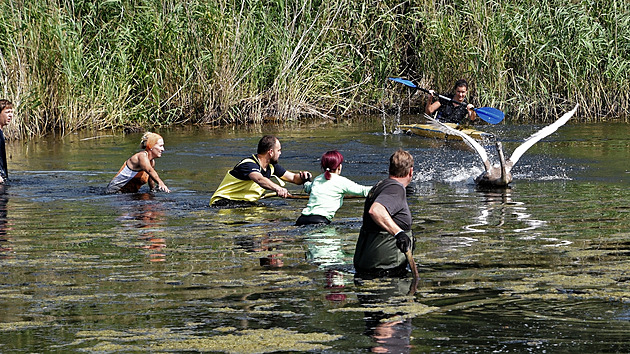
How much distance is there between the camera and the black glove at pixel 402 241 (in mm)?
6781

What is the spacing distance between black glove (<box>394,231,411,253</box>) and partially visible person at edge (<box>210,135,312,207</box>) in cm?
362

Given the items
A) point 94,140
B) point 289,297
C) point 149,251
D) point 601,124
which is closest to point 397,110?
point 601,124

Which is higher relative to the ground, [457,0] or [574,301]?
[457,0]

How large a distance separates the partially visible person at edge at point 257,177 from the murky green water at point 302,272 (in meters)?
0.29

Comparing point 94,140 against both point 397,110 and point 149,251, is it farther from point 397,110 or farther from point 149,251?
point 149,251

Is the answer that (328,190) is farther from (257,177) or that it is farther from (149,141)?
(149,141)

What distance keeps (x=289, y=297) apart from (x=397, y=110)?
16.6 metres

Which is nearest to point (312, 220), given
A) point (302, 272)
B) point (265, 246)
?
point (265, 246)

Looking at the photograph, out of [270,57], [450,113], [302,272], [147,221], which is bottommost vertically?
[302,272]

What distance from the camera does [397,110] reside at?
75.6 ft

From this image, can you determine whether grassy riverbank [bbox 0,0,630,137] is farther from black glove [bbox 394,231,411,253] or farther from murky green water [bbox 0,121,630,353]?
black glove [bbox 394,231,411,253]

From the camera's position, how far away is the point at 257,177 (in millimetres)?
10898

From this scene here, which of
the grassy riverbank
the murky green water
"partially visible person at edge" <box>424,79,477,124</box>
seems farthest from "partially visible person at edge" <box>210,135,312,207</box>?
the grassy riverbank

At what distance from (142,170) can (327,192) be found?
13.1 feet
